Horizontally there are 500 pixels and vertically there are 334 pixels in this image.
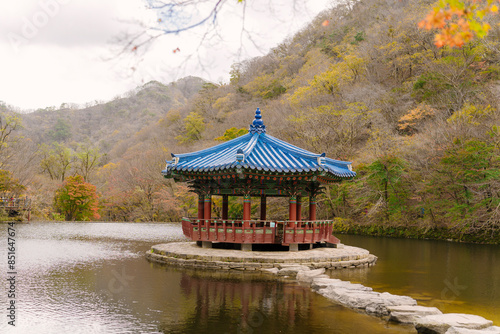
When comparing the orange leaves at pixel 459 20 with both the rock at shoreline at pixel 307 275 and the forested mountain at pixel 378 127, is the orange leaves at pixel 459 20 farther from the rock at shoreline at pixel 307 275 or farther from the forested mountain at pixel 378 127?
the rock at shoreline at pixel 307 275

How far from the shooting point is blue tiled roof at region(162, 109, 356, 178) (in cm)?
1383

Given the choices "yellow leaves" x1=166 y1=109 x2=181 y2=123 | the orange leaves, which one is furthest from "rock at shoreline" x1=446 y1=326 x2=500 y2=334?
"yellow leaves" x1=166 y1=109 x2=181 y2=123

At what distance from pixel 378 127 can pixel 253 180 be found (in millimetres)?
20904

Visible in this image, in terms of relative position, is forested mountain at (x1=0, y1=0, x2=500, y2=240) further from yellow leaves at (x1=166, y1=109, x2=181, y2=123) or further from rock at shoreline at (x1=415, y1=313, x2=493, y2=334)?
rock at shoreline at (x1=415, y1=313, x2=493, y2=334)

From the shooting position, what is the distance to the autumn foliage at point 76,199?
116 ft

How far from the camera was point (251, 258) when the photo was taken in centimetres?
1316

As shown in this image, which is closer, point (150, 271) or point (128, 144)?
point (150, 271)

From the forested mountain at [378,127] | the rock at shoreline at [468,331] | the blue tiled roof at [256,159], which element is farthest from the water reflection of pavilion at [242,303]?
the forested mountain at [378,127]

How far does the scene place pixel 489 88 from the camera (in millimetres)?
30516

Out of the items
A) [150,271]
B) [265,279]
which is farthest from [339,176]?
Result: [150,271]

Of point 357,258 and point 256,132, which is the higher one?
point 256,132

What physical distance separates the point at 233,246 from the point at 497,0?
1278 centimetres

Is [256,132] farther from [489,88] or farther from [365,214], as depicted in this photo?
[489,88]

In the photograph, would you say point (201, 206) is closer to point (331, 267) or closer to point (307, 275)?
point (331, 267)
